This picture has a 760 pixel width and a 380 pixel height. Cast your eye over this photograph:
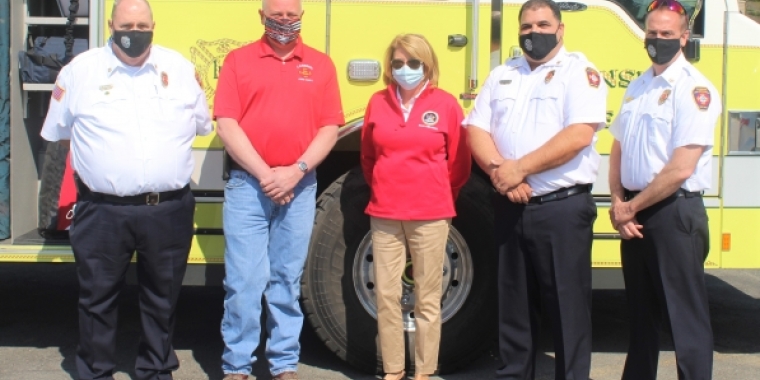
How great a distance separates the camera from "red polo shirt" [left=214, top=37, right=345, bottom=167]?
4.50 m

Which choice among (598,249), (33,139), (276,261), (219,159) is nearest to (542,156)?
(598,249)

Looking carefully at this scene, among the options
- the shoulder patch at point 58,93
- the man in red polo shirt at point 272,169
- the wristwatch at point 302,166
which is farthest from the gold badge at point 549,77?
the shoulder patch at point 58,93

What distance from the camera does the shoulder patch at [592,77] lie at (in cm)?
414

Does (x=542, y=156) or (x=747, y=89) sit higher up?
(x=747, y=89)

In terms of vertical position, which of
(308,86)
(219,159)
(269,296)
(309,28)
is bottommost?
(269,296)

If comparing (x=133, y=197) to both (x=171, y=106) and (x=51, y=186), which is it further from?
(x=51, y=186)

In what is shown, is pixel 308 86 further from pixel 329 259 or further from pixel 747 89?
pixel 747 89

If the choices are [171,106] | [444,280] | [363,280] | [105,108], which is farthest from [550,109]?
[105,108]

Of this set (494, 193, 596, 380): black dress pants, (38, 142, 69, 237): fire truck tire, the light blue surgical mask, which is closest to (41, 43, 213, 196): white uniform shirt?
(38, 142, 69, 237): fire truck tire

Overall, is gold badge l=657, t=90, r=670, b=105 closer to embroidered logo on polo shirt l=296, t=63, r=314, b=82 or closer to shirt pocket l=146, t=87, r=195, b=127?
embroidered logo on polo shirt l=296, t=63, r=314, b=82

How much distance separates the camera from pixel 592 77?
13.6 ft

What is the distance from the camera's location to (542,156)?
4.09 meters

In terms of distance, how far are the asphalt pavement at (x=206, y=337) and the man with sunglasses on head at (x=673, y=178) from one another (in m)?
1.13

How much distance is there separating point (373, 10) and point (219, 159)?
114cm
